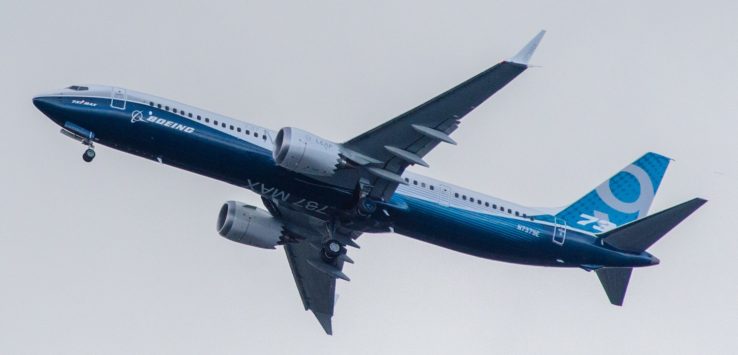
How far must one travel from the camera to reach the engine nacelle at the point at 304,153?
4816 centimetres

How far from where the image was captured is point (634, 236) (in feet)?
175

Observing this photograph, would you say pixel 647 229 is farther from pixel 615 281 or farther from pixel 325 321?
pixel 325 321

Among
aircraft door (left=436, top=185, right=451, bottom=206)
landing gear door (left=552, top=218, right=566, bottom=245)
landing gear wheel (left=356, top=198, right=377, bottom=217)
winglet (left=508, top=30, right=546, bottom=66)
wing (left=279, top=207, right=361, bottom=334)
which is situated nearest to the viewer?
winglet (left=508, top=30, right=546, bottom=66)

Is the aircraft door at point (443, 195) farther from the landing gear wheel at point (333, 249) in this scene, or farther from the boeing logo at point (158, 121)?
the boeing logo at point (158, 121)

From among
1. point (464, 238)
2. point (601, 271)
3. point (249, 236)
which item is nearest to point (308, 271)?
point (249, 236)

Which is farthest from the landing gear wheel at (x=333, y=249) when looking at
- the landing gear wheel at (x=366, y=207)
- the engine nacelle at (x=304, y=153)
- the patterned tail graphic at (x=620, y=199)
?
the patterned tail graphic at (x=620, y=199)

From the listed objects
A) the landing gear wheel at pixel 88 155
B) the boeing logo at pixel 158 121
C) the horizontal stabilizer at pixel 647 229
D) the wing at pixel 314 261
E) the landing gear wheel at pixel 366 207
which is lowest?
the wing at pixel 314 261

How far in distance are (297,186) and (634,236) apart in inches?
579

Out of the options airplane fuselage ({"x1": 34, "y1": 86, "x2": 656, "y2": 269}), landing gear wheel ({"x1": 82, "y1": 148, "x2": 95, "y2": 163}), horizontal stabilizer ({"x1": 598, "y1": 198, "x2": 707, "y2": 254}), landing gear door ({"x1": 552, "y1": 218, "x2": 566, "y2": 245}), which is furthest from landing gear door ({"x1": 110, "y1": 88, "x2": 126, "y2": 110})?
horizontal stabilizer ({"x1": 598, "y1": 198, "x2": 707, "y2": 254})

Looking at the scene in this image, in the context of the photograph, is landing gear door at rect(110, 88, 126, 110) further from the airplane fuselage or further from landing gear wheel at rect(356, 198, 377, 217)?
landing gear wheel at rect(356, 198, 377, 217)

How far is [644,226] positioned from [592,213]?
4.26 m

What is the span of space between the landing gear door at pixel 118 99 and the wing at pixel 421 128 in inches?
352

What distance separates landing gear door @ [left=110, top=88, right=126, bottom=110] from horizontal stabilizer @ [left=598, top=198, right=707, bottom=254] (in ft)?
69.6

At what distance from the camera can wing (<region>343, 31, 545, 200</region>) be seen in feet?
151
